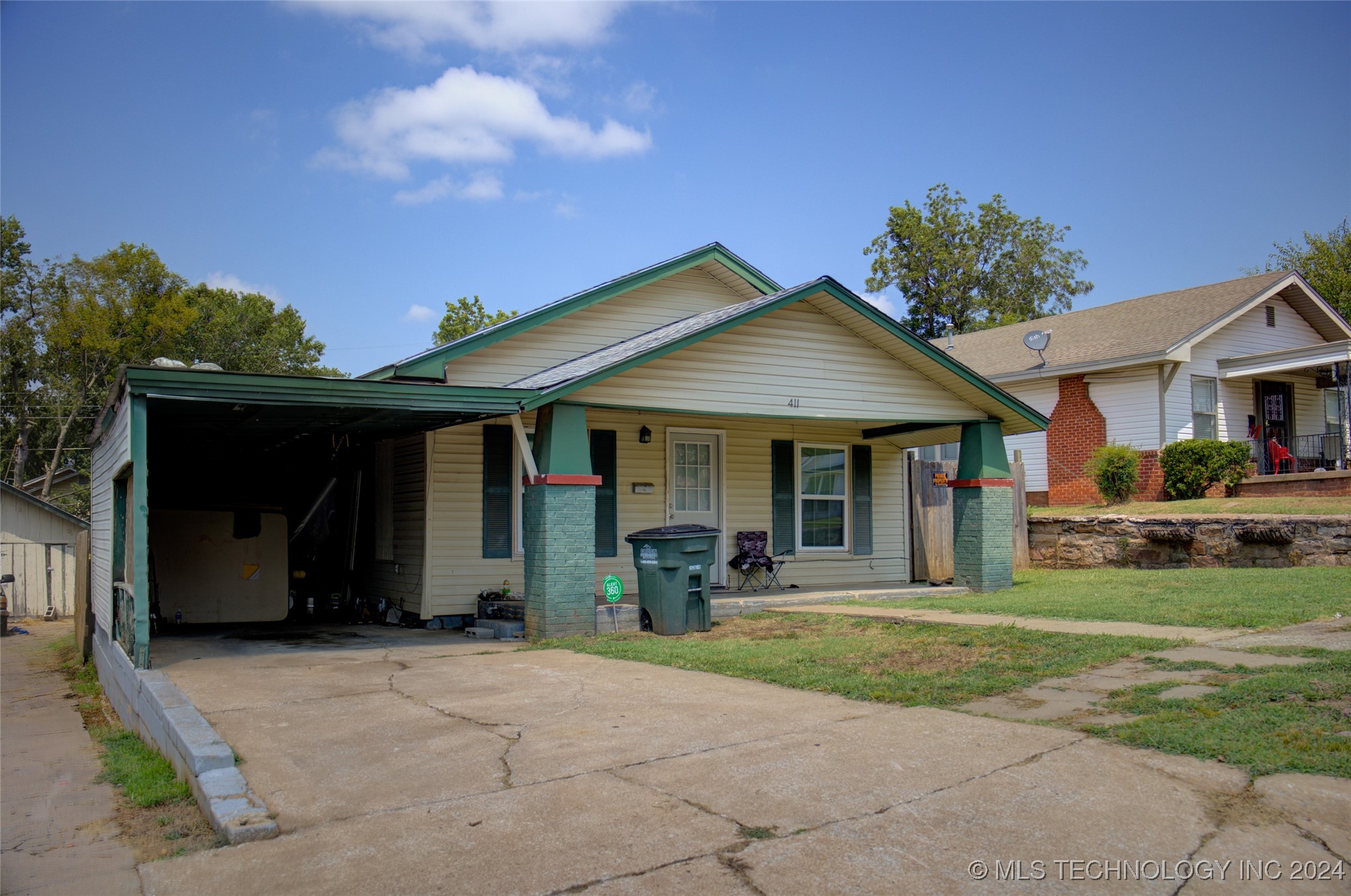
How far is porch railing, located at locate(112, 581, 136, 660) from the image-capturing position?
28.4 ft

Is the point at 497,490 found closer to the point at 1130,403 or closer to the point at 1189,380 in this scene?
the point at 1130,403

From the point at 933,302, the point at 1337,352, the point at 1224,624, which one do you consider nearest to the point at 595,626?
the point at 1224,624

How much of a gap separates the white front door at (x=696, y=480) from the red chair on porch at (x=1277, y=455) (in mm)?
14403

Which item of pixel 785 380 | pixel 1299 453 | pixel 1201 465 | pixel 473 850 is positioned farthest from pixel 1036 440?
pixel 473 850

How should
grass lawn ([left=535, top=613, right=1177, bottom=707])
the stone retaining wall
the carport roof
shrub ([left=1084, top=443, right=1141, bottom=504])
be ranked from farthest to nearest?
shrub ([left=1084, top=443, right=1141, bottom=504]) < the stone retaining wall < the carport roof < grass lawn ([left=535, top=613, right=1177, bottom=707])

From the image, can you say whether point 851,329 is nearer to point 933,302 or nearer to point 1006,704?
point 1006,704

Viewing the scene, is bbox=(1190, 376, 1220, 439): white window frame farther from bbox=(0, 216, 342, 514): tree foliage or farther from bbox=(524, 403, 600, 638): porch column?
bbox=(0, 216, 342, 514): tree foliage

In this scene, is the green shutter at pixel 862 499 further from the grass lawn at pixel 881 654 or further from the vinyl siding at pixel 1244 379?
the vinyl siding at pixel 1244 379

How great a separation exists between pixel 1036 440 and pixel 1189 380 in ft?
11.8

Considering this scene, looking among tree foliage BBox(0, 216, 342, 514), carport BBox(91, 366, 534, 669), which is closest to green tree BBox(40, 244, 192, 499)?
tree foliage BBox(0, 216, 342, 514)

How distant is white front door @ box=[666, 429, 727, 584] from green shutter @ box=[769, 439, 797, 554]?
0.90 m

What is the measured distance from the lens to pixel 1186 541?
15172 mm

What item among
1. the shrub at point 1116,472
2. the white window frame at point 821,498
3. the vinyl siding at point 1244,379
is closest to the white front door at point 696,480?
the white window frame at point 821,498

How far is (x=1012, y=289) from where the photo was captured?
4506 centimetres
